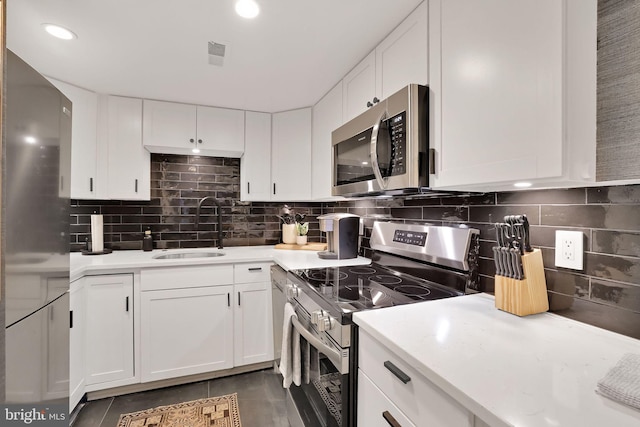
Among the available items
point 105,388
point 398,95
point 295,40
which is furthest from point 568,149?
point 105,388

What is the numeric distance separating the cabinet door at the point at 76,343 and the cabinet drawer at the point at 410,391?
5.95ft

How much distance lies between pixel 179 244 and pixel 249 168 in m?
Answer: 0.97

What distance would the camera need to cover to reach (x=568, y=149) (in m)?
0.74

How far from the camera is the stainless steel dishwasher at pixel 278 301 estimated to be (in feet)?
6.39

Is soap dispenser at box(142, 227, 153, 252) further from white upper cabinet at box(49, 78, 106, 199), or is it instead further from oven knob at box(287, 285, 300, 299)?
oven knob at box(287, 285, 300, 299)

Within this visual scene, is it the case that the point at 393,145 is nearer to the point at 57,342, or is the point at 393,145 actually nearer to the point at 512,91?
the point at 512,91

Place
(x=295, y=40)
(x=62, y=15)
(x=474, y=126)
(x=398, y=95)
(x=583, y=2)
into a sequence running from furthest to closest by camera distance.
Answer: (x=295, y=40)
(x=62, y=15)
(x=398, y=95)
(x=474, y=126)
(x=583, y=2)

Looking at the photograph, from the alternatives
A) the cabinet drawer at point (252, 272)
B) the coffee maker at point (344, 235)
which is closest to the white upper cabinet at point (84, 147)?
the cabinet drawer at point (252, 272)

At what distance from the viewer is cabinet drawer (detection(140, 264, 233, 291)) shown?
6.66 ft

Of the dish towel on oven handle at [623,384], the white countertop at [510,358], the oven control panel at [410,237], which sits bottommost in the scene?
the white countertop at [510,358]

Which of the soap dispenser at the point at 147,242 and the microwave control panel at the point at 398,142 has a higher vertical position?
the microwave control panel at the point at 398,142

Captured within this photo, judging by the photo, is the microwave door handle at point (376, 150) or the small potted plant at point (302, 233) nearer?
the microwave door handle at point (376, 150)

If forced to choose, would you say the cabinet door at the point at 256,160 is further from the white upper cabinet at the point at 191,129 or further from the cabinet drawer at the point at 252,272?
the cabinet drawer at the point at 252,272

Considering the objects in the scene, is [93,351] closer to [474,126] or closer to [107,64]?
[107,64]
